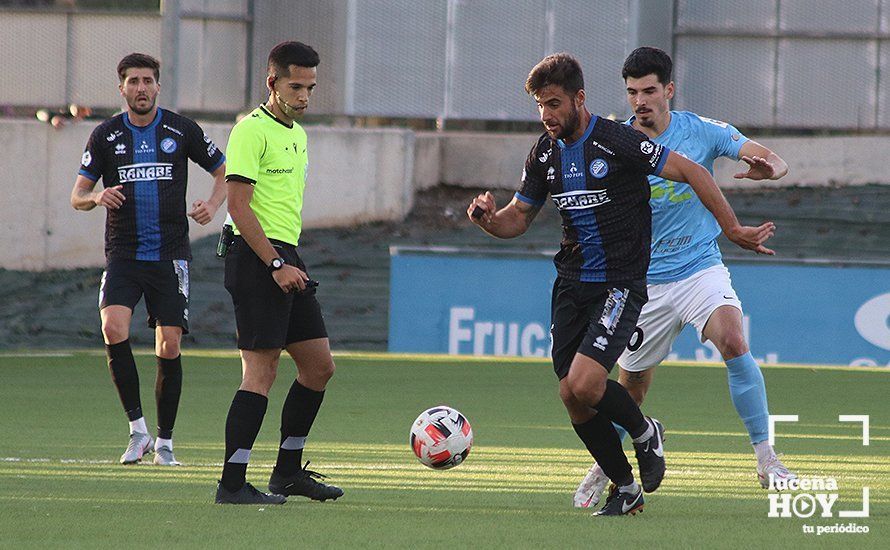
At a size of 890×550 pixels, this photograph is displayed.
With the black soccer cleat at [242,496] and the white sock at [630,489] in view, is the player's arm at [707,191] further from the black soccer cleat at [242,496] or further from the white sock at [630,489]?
the black soccer cleat at [242,496]

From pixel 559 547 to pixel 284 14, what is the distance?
57.0 ft

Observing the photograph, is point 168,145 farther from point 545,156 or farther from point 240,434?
point 545,156

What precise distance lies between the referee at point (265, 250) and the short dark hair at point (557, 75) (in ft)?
3.21

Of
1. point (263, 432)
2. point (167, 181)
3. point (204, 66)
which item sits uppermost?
point (204, 66)

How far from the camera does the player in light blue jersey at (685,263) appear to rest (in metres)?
7.16

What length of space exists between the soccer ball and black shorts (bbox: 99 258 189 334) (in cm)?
199

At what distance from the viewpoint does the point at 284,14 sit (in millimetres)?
22062

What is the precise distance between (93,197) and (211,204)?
686mm

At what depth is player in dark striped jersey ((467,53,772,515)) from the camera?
6.35 meters

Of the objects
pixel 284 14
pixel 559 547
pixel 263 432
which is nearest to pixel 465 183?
pixel 284 14

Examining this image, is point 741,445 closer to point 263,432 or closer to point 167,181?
point 263,432

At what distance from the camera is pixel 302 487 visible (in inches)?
271

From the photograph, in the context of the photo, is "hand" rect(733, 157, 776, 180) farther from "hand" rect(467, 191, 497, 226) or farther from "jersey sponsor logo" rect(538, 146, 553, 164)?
"hand" rect(467, 191, 497, 226)

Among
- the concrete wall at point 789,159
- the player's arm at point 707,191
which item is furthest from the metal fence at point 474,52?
the player's arm at point 707,191
